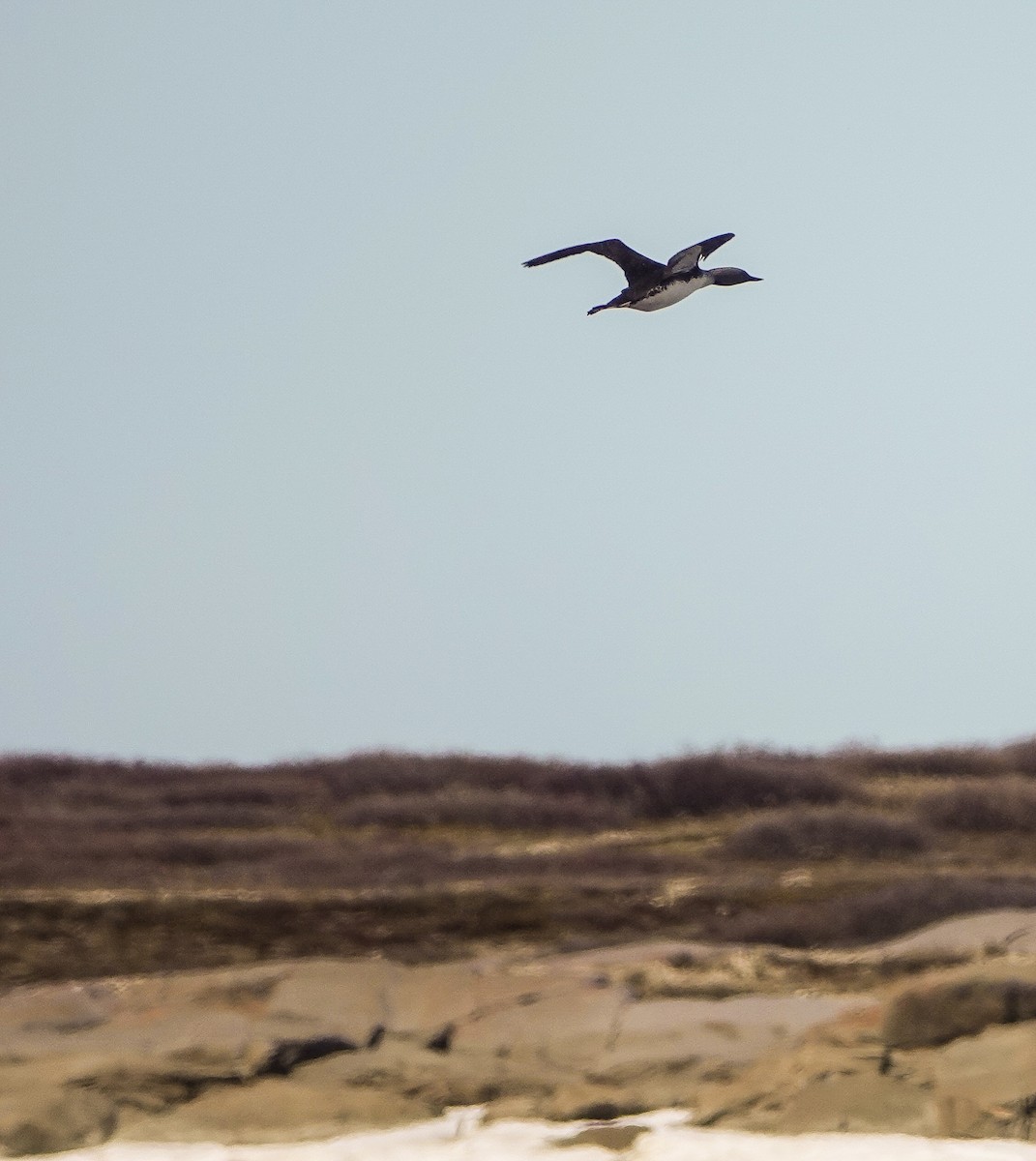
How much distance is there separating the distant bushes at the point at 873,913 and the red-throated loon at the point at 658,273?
3.98 m

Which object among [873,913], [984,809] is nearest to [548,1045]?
[873,913]

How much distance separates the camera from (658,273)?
10352 mm

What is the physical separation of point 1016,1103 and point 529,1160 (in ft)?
6.13

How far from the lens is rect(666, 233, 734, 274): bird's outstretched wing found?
10289mm

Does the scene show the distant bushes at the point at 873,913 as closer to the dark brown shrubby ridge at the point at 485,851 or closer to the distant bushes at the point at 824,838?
the dark brown shrubby ridge at the point at 485,851

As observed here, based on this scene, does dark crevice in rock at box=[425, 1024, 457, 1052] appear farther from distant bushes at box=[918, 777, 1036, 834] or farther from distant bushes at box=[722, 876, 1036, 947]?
distant bushes at box=[918, 777, 1036, 834]

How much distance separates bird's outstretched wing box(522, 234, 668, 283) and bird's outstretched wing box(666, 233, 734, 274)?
62 millimetres

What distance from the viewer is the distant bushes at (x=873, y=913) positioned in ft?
34.4

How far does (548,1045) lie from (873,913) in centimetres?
357

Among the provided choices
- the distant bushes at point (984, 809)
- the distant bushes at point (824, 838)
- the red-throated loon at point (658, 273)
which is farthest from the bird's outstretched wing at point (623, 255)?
the distant bushes at point (984, 809)

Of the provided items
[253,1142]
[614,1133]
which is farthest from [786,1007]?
[253,1142]

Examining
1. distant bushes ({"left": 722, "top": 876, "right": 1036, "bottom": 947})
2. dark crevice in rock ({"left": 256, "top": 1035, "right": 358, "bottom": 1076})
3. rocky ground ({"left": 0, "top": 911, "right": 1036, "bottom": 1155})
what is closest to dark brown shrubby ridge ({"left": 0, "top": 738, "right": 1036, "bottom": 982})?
distant bushes ({"left": 722, "top": 876, "right": 1036, "bottom": 947})

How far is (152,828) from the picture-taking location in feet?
63.9

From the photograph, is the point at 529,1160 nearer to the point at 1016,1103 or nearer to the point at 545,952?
the point at 1016,1103
